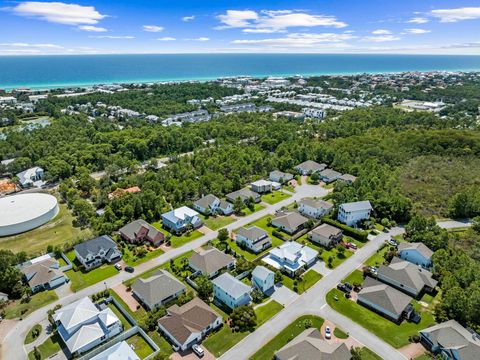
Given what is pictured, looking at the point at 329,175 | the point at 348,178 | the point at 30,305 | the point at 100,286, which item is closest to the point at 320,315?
Result: the point at 100,286

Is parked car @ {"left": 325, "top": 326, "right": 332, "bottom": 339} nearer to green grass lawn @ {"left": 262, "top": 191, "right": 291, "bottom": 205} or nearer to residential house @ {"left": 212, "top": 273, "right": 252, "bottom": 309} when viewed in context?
residential house @ {"left": 212, "top": 273, "right": 252, "bottom": 309}

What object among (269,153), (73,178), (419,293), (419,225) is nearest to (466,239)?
(419,225)

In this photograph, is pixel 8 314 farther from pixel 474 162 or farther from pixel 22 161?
pixel 474 162

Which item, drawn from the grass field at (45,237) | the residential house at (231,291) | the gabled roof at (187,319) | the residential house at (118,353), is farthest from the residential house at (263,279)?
the grass field at (45,237)

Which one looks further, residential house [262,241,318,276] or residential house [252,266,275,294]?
residential house [262,241,318,276]

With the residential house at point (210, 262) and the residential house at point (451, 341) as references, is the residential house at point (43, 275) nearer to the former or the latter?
the residential house at point (210, 262)

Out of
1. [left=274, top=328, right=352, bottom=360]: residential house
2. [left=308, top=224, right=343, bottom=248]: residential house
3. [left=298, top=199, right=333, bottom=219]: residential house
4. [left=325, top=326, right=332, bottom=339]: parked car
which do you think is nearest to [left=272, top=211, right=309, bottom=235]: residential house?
[left=308, top=224, right=343, bottom=248]: residential house
